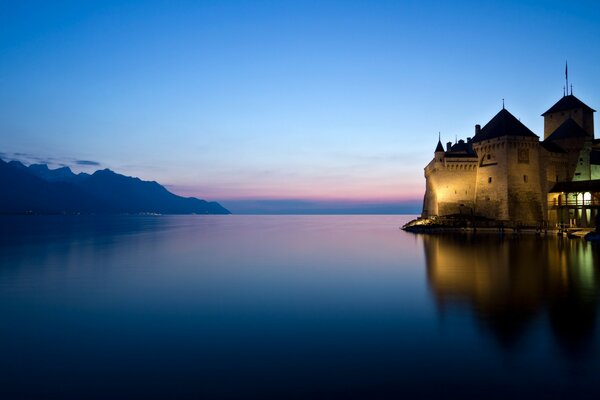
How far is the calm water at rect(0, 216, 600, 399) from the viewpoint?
6.61 metres

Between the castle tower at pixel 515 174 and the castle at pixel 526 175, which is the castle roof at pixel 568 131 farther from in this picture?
the castle tower at pixel 515 174

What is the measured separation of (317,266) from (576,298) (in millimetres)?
12726

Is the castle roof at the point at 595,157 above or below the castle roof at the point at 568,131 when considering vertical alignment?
below

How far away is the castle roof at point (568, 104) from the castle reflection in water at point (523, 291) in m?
30.5

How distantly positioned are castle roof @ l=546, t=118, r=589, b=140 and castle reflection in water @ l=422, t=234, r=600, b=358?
25.8 m

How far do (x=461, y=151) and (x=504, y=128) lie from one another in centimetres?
831

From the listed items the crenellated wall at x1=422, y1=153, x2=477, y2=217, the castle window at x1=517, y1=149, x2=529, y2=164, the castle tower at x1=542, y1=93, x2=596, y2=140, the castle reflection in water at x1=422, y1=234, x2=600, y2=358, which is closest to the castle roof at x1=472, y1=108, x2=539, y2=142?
the castle window at x1=517, y1=149, x2=529, y2=164

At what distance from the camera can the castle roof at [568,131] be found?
147ft

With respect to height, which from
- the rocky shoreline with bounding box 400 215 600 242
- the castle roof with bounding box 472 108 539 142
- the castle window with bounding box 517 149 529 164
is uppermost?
the castle roof with bounding box 472 108 539 142

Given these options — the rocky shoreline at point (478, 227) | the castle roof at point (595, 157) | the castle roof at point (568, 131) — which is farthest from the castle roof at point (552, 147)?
the rocky shoreline at point (478, 227)

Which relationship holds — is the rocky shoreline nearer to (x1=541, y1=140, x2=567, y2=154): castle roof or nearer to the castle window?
the castle window

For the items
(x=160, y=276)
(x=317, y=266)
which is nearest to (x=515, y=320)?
(x=317, y=266)

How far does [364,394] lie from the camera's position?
618 centimetres

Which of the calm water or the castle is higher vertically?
the castle
